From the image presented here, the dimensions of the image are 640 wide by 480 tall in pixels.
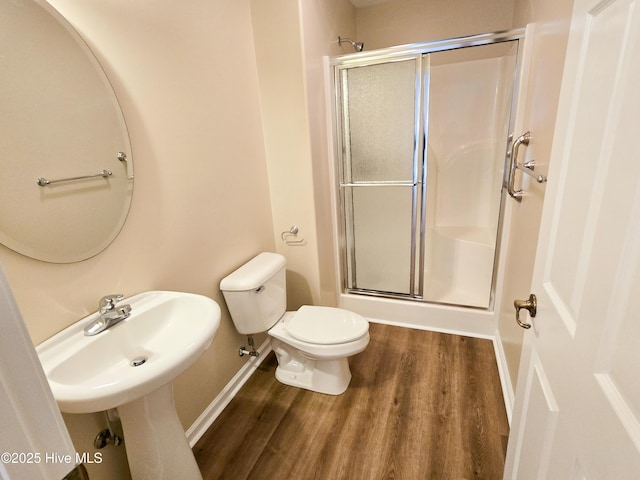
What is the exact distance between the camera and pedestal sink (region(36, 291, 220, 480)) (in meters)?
0.82

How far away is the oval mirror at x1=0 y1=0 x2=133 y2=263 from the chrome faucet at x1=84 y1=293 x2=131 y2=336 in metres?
0.17

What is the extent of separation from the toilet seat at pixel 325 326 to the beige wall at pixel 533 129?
31.2 inches

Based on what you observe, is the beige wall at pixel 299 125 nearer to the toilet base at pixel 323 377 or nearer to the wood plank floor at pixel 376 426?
the toilet base at pixel 323 377

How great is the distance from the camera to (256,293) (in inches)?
67.0

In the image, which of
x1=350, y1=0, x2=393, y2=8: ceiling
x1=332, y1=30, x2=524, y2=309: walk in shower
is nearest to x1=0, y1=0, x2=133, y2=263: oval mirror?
x1=332, y1=30, x2=524, y2=309: walk in shower

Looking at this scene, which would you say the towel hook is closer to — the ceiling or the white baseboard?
the white baseboard

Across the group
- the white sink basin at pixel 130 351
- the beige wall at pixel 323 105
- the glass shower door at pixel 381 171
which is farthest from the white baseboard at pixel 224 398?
the glass shower door at pixel 381 171

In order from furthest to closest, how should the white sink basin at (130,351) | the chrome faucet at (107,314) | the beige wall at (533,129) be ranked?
the beige wall at (533,129), the chrome faucet at (107,314), the white sink basin at (130,351)

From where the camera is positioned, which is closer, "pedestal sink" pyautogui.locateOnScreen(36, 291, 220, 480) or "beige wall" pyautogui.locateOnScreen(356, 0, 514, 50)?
"pedestal sink" pyautogui.locateOnScreen(36, 291, 220, 480)

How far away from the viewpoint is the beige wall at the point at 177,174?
1057 mm

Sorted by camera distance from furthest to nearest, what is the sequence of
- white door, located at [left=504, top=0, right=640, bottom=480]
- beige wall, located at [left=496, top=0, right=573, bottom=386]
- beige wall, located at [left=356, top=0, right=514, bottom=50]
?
beige wall, located at [left=356, top=0, right=514, bottom=50] → beige wall, located at [left=496, top=0, right=573, bottom=386] → white door, located at [left=504, top=0, right=640, bottom=480]

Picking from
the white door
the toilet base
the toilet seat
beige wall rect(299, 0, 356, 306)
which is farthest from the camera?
beige wall rect(299, 0, 356, 306)

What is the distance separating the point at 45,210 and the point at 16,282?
0.22m

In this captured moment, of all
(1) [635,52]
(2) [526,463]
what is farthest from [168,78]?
(2) [526,463]
